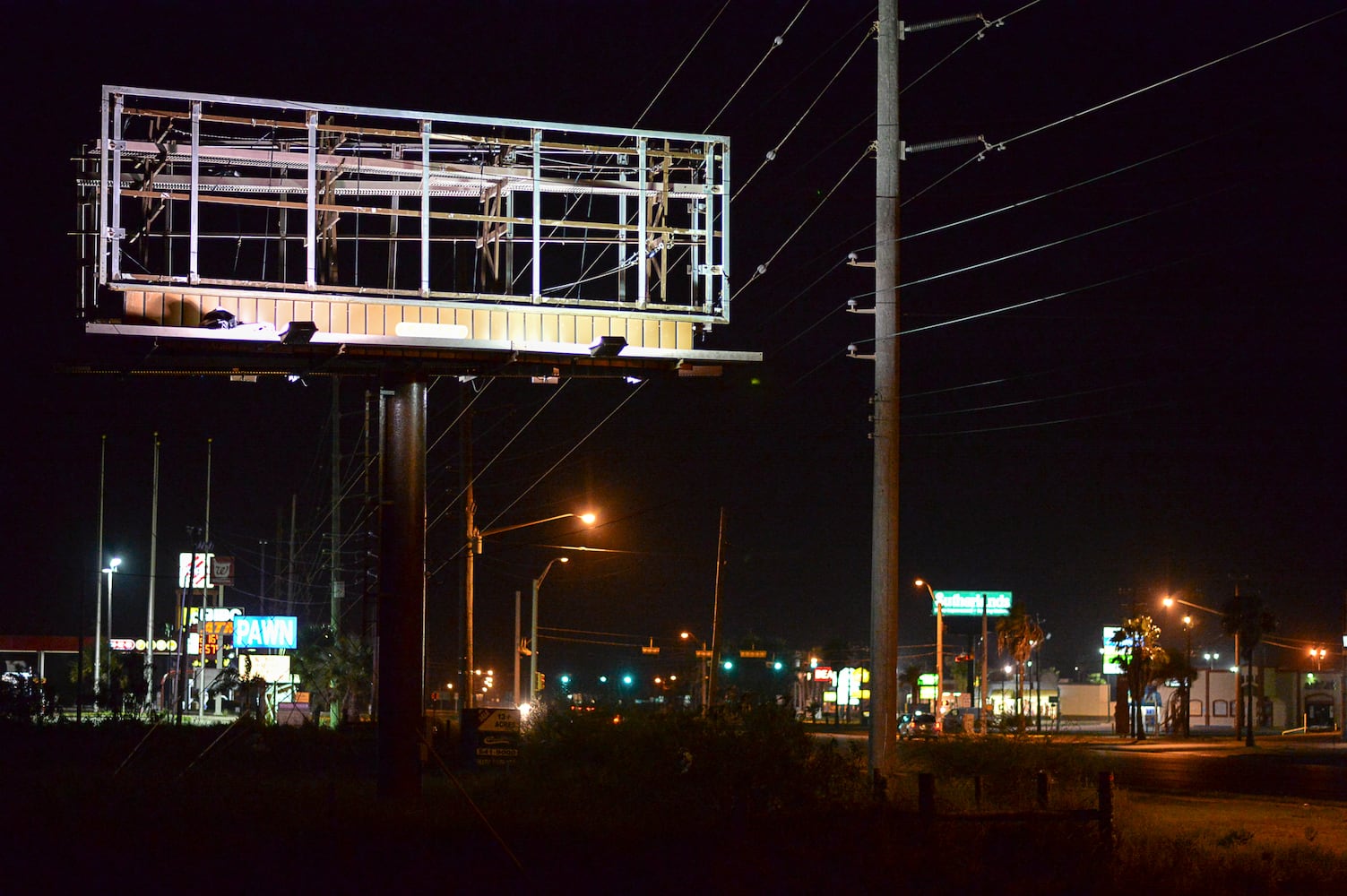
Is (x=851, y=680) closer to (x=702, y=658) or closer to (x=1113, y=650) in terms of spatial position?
(x=1113, y=650)

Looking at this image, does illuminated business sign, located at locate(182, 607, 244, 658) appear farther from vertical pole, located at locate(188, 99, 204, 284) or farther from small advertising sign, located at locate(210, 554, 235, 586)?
vertical pole, located at locate(188, 99, 204, 284)

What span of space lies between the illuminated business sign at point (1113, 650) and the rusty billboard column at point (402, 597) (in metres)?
65.6

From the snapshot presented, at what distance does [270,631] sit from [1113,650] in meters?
68.6

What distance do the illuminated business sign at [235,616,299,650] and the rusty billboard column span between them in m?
64.1

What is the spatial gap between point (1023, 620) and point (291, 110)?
239 feet

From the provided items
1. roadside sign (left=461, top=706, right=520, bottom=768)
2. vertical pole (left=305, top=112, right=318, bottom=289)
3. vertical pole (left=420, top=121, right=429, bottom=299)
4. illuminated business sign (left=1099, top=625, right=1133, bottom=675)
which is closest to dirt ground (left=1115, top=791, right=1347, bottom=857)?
roadside sign (left=461, top=706, right=520, bottom=768)

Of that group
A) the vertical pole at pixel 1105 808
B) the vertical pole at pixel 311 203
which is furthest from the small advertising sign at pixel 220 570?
the vertical pole at pixel 1105 808

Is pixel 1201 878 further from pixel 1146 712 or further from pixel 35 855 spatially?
pixel 1146 712

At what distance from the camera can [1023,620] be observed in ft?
286

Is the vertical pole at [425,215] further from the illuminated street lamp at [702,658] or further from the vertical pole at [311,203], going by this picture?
the illuminated street lamp at [702,658]

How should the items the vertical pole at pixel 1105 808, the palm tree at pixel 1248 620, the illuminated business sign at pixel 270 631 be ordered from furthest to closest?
1. the illuminated business sign at pixel 270 631
2. the palm tree at pixel 1248 620
3. the vertical pole at pixel 1105 808

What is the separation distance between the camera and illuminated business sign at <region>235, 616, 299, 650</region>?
83.6 metres

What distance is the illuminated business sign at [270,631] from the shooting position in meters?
83.6

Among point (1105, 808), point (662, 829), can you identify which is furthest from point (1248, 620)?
point (662, 829)
